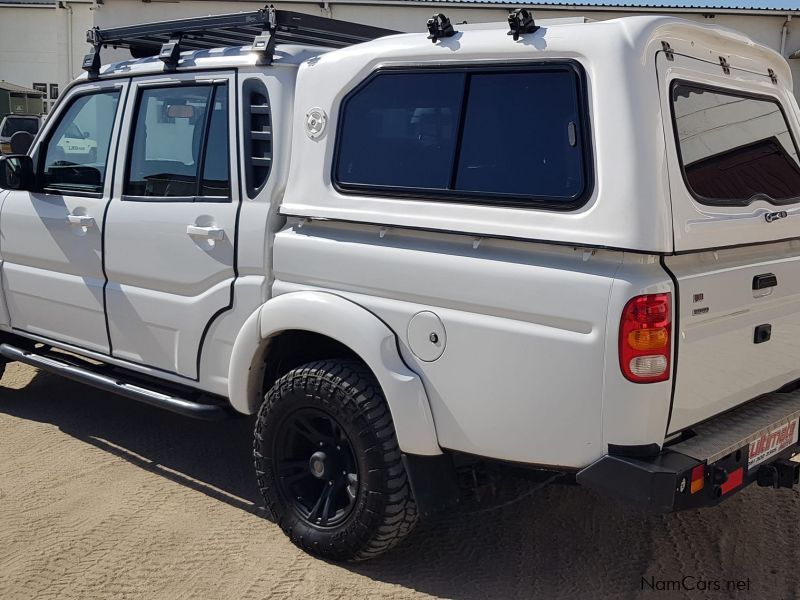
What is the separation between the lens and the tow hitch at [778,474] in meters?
3.12

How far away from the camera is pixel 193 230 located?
12.2 feet

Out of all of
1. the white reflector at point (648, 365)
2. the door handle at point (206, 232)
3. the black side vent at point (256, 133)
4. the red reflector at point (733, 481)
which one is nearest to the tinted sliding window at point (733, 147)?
the white reflector at point (648, 365)

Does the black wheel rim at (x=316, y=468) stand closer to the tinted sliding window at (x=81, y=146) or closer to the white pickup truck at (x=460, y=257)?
the white pickup truck at (x=460, y=257)

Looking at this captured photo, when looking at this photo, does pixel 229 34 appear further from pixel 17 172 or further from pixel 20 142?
pixel 20 142

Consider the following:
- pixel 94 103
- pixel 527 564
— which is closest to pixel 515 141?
pixel 527 564

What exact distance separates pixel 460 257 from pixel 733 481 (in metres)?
1.22

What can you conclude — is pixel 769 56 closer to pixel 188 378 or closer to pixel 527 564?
pixel 527 564

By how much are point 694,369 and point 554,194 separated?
2.41 feet

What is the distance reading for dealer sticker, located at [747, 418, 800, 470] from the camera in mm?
3012

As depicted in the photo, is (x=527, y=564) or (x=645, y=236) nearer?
(x=645, y=236)

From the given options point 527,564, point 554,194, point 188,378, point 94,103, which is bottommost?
point 527,564

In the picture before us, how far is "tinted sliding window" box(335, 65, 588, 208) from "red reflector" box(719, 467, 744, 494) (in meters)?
1.09

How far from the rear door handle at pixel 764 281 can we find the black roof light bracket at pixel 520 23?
3.86 ft

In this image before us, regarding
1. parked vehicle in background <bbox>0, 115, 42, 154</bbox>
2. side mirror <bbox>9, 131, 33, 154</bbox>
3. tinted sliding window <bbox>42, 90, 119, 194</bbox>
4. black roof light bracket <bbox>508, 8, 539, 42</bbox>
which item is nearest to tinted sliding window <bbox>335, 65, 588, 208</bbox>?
black roof light bracket <bbox>508, 8, 539, 42</bbox>
